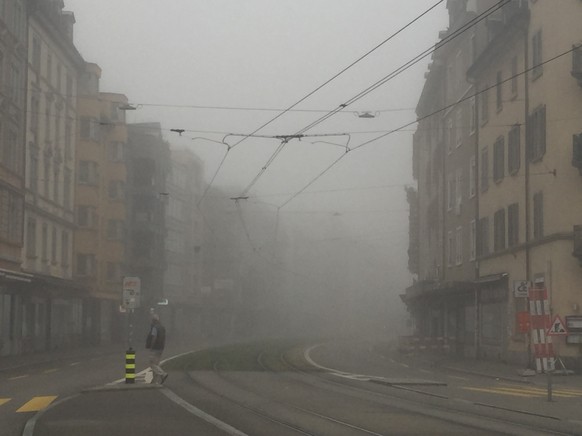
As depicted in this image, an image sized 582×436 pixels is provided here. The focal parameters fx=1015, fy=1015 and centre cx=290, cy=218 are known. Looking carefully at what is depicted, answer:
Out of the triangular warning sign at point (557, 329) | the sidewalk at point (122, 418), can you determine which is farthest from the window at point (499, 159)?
the sidewalk at point (122, 418)

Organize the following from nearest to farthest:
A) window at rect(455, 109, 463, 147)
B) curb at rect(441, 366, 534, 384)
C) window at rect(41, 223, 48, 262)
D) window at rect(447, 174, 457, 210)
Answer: curb at rect(441, 366, 534, 384) < window at rect(455, 109, 463, 147) < window at rect(447, 174, 457, 210) < window at rect(41, 223, 48, 262)

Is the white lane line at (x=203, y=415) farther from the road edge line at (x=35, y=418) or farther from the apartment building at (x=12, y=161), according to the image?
the apartment building at (x=12, y=161)

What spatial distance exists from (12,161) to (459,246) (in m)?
22.4

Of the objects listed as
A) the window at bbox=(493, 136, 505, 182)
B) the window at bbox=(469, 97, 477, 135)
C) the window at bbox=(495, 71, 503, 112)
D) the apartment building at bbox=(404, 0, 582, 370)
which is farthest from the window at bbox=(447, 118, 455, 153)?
the window at bbox=(495, 71, 503, 112)

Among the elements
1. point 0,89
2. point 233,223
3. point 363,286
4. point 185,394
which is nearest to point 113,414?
point 185,394

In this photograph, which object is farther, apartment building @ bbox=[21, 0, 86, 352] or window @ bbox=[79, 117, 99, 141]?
window @ bbox=[79, 117, 99, 141]

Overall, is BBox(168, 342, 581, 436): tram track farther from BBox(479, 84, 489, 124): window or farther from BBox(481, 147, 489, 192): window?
BBox(479, 84, 489, 124): window

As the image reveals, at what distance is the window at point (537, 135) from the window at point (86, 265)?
115 feet

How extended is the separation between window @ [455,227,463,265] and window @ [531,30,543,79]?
15299 millimetres

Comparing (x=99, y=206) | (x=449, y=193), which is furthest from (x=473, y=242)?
(x=99, y=206)

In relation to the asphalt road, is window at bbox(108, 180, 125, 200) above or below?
above

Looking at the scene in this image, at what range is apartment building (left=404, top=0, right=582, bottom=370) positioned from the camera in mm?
34562

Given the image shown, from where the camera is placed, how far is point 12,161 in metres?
46.7

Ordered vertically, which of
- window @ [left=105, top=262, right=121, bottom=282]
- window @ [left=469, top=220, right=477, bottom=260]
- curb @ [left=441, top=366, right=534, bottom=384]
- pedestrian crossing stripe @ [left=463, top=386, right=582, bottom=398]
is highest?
window @ [left=469, top=220, right=477, bottom=260]
